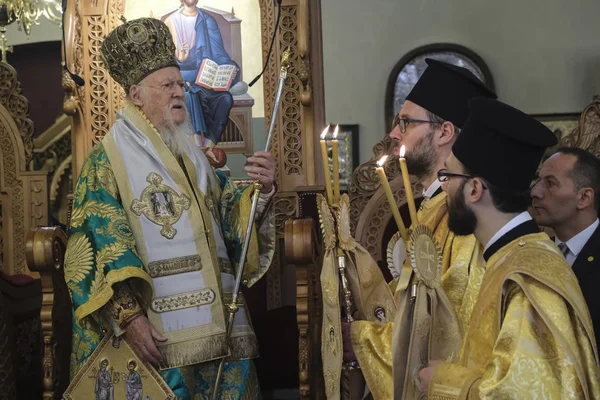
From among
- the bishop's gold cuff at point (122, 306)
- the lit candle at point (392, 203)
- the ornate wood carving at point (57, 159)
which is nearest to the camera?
the lit candle at point (392, 203)

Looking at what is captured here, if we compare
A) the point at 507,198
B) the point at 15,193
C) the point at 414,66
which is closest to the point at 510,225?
the point at 507,198

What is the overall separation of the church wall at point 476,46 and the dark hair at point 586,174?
5.37 metres

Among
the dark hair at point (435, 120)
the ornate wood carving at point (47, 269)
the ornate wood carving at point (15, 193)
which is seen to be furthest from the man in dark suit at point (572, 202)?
the ornate wood carving at point (15, 193)

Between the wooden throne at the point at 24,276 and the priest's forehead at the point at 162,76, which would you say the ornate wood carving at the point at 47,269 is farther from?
the priest's forehead at the point at 162,76

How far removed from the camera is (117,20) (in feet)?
15.2

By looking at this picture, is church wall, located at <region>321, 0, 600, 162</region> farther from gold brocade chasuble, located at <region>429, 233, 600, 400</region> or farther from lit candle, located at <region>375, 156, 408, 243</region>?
gold brocade chasuble, located at <region>429, 233, 600, 400</region>

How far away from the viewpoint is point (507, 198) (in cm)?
232

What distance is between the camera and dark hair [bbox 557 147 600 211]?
3392 millimetres

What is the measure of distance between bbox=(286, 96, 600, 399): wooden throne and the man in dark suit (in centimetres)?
71

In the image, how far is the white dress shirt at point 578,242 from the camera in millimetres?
3316

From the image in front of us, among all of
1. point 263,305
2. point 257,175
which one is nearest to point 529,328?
point 257,175

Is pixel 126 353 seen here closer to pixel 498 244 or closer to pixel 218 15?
pixel 498 244

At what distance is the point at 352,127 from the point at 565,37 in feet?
7.81

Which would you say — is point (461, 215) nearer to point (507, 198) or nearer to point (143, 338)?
point (507, 198)
